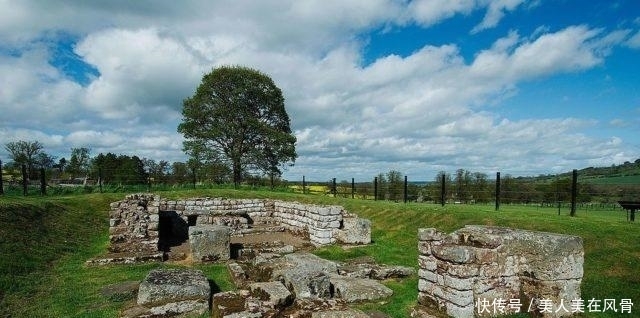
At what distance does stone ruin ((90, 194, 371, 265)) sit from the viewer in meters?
12.5

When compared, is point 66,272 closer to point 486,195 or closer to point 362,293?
point 362,293

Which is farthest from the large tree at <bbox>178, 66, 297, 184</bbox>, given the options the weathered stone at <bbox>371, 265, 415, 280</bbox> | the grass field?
the weathered stone at <bbox>371, 265, 415, 280</bbox>

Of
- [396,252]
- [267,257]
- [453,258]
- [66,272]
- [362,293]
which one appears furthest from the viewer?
[396,252]

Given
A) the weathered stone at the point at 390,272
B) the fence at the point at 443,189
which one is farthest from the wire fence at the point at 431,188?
the weathered stone at the point at 390,272

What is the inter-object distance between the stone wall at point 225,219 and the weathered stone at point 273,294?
6668mm

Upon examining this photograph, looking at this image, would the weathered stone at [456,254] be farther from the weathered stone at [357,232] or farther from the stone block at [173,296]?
the weathered stone at [357,232]

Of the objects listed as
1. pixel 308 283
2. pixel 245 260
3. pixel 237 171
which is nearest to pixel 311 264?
pixel 308 283

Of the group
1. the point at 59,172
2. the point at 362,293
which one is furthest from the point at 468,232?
the point at 59,172

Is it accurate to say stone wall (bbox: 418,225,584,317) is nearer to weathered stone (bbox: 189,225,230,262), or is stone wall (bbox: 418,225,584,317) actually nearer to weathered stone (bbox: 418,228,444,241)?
weathered stone (bbox: 418,228,444,241)

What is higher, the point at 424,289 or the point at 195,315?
the point at 424,289

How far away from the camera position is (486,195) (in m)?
22.2

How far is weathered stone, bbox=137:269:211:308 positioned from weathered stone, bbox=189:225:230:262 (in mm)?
4055

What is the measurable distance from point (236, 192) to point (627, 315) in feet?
64.1

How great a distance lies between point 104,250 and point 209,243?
12.9ft
